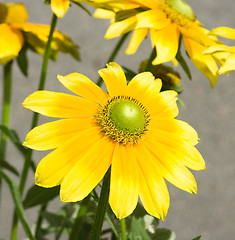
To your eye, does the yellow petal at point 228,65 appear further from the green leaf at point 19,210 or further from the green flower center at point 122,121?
the green leaf at point 19,210

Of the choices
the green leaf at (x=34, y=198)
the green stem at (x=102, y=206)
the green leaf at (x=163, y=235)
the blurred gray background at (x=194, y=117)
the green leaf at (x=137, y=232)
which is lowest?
the blurred gray background at (x=194, y=117)

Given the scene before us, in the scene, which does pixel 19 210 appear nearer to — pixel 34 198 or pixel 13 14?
pixel 34 198

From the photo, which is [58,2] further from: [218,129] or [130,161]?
[218,129]

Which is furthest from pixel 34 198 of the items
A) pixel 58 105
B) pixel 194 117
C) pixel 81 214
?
pixel 194 117

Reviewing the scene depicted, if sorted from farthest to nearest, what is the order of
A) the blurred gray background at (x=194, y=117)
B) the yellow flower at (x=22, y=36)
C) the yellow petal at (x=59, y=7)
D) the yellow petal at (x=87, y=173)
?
the blurred gray background at (x=194, y=117) → the yellow flower at (x=22, y=36) → the yellow petal at (x=59, y=7) → the yellow petal at (x=87, y=173)

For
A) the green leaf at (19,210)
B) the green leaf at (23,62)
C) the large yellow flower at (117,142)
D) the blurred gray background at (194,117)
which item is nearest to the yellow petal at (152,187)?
the large yellow flower at (117,142)

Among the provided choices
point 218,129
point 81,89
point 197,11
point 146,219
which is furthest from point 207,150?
point 81,89
